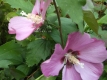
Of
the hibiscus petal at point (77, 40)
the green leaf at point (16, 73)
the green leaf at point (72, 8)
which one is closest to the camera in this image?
the green leaf at point (72, 8)

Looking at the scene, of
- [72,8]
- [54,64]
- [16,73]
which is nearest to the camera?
[72,8]

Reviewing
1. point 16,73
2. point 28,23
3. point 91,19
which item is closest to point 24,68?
point 16,73

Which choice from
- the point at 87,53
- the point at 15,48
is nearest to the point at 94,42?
the point at 87,53

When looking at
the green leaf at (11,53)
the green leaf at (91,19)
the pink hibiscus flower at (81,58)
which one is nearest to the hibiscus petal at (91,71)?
the pink hibiscus flower at (81,58)

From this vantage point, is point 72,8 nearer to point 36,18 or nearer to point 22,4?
point 36,18

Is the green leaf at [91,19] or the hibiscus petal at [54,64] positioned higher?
the green leaf at [91,19]

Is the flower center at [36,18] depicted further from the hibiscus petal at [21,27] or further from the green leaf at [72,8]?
the green leaf at [72,8]

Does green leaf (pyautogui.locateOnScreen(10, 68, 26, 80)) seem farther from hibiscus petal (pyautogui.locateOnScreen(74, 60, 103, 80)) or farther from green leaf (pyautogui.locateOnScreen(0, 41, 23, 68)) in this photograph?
hibiscus petal (pyautogui.locateOnScreen(74, 60, 103, 80))
